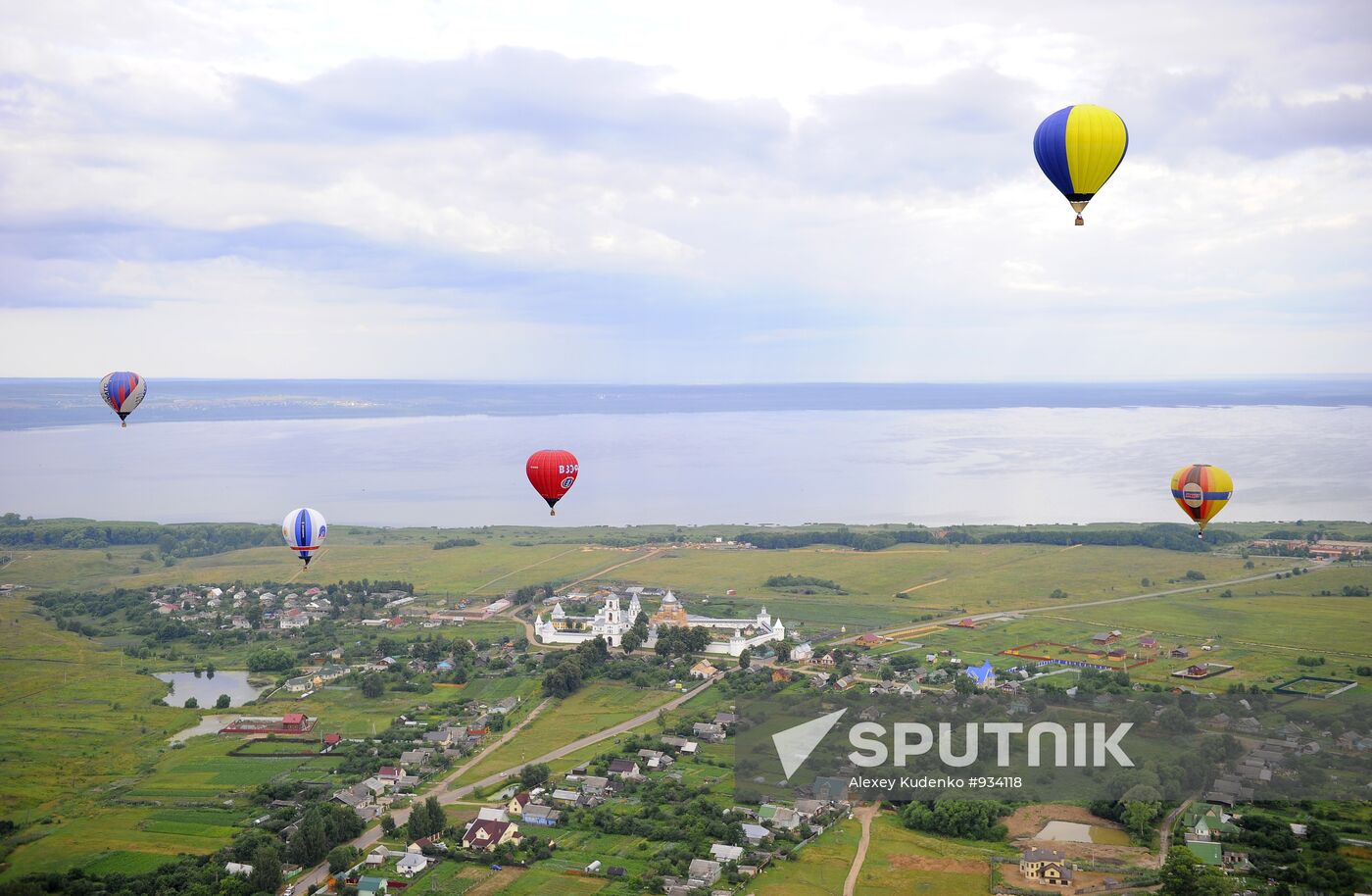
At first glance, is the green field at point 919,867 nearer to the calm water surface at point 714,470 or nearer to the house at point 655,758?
the house at point 655,758

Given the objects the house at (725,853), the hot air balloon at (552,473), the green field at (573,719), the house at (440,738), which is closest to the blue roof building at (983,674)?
the green field at (573,719)

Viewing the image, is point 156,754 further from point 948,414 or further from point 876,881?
point 948,414

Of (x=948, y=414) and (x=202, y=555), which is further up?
(x=948, y=414)

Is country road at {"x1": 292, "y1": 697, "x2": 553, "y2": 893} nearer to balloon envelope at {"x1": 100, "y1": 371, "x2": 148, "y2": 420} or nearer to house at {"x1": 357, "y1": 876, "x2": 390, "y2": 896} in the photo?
house at {"x1": 357, "y1": 876, "x2": 390, "y2": 896}

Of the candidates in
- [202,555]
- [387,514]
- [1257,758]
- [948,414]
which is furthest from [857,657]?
[948,414]

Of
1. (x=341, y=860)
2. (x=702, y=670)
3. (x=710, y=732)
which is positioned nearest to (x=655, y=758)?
(x=710, y=732)
